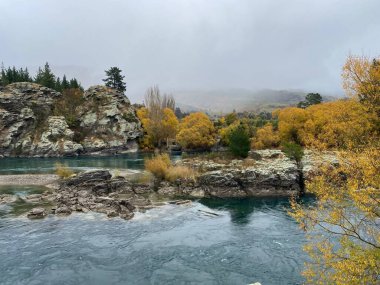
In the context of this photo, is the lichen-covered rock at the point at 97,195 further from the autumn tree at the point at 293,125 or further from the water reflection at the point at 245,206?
the autumn tree at the point at 293,125

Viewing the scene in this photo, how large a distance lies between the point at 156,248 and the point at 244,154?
33.7 meters

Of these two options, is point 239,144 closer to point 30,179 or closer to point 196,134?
point 30,179

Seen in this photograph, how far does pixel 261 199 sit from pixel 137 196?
15982mm

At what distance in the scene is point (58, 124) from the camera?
112 meters

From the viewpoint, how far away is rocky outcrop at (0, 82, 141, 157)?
106 metres

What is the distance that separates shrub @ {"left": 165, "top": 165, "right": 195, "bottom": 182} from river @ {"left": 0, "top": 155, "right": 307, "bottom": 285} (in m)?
12.1

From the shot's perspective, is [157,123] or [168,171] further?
[157,123]

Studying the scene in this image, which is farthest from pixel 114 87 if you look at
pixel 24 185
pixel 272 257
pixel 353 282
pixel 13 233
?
pixel 353 282

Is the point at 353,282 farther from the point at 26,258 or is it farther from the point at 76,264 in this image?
the point at 26,258

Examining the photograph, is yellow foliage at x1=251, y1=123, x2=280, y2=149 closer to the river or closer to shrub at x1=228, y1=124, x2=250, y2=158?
shrub at x1=228, y1=124, x2=250, y2=158

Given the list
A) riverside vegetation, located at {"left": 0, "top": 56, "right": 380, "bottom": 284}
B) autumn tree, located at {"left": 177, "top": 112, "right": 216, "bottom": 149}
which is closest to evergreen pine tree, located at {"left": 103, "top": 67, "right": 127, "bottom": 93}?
riverside vegetation, located at {"left": 0, "top": 56, "right": 380, "bottom": 284}

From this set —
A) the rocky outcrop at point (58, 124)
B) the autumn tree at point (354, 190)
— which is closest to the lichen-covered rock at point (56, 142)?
the rocky outcrop at point (58, 124)

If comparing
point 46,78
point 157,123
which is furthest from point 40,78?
point 157,123

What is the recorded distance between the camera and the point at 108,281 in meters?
21.4
